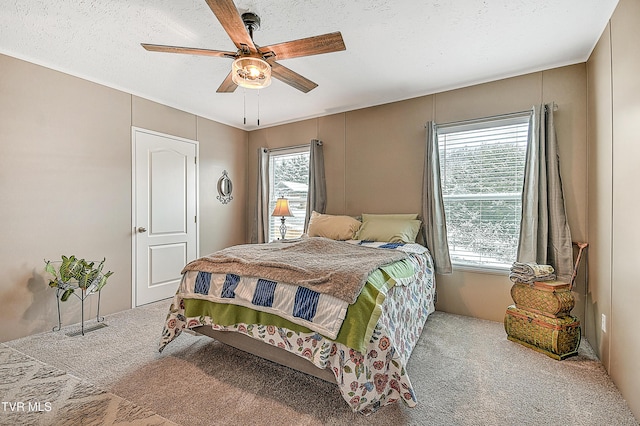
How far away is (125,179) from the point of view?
357 centimetres

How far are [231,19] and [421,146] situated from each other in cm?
255

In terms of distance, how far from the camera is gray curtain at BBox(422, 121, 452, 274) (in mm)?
3311

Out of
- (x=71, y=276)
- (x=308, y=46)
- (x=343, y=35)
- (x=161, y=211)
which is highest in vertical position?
(x=343, y=35)

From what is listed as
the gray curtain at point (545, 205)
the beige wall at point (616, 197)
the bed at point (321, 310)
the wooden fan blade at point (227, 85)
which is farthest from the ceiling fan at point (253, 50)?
the gray curtain at point (545, 205)

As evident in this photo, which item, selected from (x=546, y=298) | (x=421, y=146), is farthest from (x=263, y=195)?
(x=546, y=298)

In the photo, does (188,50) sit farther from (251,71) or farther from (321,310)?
(321,310)

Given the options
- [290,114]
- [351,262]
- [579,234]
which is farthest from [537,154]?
[290,114]

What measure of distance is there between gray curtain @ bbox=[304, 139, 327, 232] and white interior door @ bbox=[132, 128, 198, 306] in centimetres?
163

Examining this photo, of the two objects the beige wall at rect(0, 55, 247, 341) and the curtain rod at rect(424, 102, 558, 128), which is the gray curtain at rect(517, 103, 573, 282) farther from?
the beige wall at rect(0, 55, 247, 341)

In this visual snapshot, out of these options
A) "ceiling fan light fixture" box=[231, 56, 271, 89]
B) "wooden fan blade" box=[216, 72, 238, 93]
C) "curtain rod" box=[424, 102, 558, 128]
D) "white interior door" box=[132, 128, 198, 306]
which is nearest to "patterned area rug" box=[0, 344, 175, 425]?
"white interior door" box=[132, 128, 198, 306]

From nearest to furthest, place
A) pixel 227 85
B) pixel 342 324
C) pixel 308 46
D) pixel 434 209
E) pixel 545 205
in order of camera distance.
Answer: pixel 342 324 < pixel 308 46 < pixel 227 85 < pixel 545 205 < pixel 434 209

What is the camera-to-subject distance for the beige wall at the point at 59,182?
273 centimetres

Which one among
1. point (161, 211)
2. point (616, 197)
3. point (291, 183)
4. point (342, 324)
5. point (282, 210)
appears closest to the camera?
point (342, 324)

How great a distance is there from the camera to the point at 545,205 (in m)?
2.82
